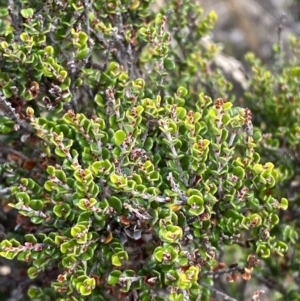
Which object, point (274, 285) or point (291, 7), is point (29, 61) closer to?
point (274, 285)

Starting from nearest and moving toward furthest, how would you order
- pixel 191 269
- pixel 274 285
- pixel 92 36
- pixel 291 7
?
pixel 191 269 < pixel 92 36 < pixel 274 285 < pixel 291 7

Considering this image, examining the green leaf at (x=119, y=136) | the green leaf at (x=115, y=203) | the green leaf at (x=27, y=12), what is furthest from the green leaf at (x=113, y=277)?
the green leaf at (x=27, y=12)

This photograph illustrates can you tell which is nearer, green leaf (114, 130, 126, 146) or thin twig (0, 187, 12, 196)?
green leaf (114, 130, 126, 146)

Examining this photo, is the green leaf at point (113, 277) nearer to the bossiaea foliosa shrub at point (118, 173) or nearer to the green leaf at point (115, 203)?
the bossiaea foliosa shrub at point (118, 173)

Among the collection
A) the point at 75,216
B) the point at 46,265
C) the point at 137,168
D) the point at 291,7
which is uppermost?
the point at 137,168

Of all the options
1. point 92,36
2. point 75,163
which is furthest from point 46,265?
point 92,36

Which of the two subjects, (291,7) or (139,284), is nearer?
(139,284)

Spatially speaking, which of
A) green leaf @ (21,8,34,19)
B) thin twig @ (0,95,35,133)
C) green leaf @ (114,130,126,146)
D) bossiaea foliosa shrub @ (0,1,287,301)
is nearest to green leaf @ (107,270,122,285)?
bossiaea foliosa shrub @ (0,1,287,301)

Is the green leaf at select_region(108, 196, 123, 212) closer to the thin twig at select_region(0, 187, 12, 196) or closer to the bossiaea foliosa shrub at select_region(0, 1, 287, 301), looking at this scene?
the bossiaea foliosa shrub at select_region(0, 1, 287, 301)

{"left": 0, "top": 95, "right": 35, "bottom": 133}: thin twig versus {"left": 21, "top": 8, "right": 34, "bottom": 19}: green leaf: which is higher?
{"left": 21, "top": 8, "right": 34, "bottom": 19}: green leaf
